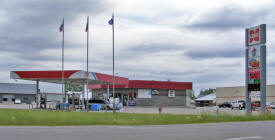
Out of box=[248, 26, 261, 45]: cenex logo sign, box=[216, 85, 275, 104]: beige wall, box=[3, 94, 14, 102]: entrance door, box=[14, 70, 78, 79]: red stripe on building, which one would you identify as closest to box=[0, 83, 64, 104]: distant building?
box=[3, 94, 14, 102]: entrance door

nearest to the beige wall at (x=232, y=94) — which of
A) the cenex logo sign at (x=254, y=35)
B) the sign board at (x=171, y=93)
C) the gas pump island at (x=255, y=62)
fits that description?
the sign board at (x=171, y=93)

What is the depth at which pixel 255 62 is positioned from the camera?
1367 inches

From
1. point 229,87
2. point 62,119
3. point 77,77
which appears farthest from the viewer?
point 229,87

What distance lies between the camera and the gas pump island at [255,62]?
1316 inches

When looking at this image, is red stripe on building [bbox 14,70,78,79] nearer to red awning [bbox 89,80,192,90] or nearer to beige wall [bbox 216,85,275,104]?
red awning [bbox 89,80,192,90]

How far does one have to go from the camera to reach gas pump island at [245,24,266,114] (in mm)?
33438

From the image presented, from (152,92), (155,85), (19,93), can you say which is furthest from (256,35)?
(19,93)

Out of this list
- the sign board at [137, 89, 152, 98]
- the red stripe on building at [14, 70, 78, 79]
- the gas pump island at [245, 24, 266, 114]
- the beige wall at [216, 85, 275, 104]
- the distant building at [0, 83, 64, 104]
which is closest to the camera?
the gas pump island at [245, 24, 266, 114]

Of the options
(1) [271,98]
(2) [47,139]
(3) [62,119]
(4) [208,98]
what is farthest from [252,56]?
(4) [208,98]

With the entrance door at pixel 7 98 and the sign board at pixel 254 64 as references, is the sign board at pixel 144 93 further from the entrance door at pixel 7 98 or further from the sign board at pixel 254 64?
the entrance door at pixel 7 98

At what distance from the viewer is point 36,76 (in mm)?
45938

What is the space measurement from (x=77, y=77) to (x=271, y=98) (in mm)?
46440

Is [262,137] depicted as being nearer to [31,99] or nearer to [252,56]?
[252,56]

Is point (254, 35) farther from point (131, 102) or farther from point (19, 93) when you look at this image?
point (19, 93)
